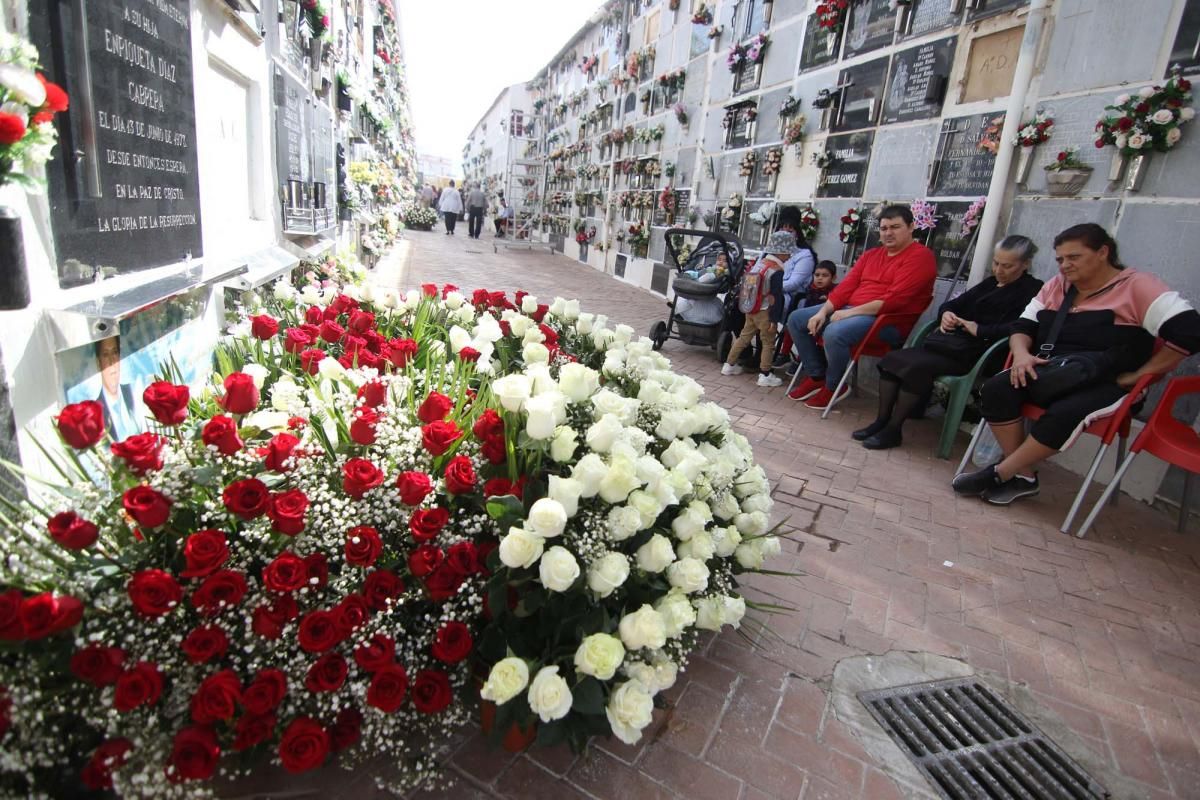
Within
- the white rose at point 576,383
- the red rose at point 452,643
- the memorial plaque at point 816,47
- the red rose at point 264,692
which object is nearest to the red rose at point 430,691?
the red rose at point 452,643

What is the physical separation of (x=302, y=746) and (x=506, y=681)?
1.35 ft

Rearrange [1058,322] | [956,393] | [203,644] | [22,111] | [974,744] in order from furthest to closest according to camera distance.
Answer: [956,393]
[1058,322]
[974,744]
[203,644]
[22,111]

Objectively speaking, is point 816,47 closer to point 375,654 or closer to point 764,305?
point 764,305

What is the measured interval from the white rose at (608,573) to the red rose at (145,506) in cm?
88

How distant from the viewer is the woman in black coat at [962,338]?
12.7ft

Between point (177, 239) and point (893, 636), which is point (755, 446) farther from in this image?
point (177, 239)

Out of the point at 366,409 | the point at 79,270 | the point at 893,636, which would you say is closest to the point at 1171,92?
the point at 893,636

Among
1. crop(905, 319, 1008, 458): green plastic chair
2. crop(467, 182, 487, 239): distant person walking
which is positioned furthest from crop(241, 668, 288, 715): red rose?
crop(467, 182, 487, 239): distant person walking

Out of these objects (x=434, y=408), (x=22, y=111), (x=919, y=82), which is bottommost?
(x=434, y=408)

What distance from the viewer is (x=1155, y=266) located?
3473 mm

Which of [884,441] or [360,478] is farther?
[884,441]

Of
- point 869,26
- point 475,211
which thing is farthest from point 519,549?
point 475,211

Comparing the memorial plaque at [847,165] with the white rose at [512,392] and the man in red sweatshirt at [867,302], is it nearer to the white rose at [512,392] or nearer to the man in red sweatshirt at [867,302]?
the man in red sweatshirt at [867,302]

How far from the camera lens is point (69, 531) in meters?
1.14
